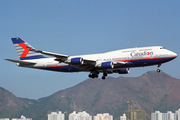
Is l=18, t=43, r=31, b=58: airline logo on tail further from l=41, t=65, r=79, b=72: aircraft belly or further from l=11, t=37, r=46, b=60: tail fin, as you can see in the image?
l=41, t=65, r=79, b=72: aircraft belly

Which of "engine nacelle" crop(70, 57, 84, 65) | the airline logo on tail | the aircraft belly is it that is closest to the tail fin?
the airline logo on tail

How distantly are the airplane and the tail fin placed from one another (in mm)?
1965

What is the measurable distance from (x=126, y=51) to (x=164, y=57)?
7515 millimetres

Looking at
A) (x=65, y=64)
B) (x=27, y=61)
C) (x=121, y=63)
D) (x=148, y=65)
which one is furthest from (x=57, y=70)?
(x=148, y=65)

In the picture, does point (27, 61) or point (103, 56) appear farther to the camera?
point (27, 61)

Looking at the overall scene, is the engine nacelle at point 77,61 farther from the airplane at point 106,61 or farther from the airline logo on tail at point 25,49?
the airline logo on tail at point 25,49

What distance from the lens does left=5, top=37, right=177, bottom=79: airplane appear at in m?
59.5

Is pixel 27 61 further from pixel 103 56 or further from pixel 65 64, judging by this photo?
pixel 103 56

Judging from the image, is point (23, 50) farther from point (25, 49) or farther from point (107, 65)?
point (107, 65)

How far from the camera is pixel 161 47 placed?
60.6 metres

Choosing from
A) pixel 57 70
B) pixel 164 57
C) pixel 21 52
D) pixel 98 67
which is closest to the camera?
pixel 164 57

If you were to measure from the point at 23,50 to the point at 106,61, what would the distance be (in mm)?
21659

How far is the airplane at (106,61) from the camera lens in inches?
2344

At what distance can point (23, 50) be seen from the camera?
7269cm
